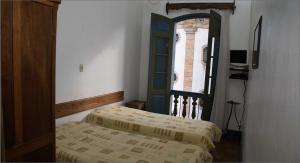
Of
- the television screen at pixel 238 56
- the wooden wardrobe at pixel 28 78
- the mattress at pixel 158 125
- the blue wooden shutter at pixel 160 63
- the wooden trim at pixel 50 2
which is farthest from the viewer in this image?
the blue wooden shutter at pixel 160 63

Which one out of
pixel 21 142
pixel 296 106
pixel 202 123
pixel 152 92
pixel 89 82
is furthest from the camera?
pixel 152 92

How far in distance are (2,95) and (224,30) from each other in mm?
3845

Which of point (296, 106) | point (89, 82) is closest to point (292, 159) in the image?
point (296, 106)

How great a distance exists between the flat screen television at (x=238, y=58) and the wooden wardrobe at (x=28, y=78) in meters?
3.47

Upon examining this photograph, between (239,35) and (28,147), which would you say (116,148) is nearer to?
(28,147)

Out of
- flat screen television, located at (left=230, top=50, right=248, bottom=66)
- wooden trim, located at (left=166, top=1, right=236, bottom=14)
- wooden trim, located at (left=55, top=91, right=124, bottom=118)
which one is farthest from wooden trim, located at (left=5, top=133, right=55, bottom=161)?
wooden trim, located at (left=166, top=1, right=236, bottom=14)

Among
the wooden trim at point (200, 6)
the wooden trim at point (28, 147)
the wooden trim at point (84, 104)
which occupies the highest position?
the wooden trim at point (200, 6)

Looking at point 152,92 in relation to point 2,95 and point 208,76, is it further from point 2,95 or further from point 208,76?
point 2,95

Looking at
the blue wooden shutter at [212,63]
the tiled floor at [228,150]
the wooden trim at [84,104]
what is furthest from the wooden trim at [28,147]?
the blue wooden shutter at [212,63]

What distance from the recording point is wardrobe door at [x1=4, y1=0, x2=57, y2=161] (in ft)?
3.67

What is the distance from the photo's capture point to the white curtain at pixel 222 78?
4.16 m

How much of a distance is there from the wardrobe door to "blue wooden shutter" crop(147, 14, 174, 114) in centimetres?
322

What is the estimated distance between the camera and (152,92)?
15.0ft

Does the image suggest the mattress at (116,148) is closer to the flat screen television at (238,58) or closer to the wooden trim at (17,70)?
the wooden trim at (17,70)
